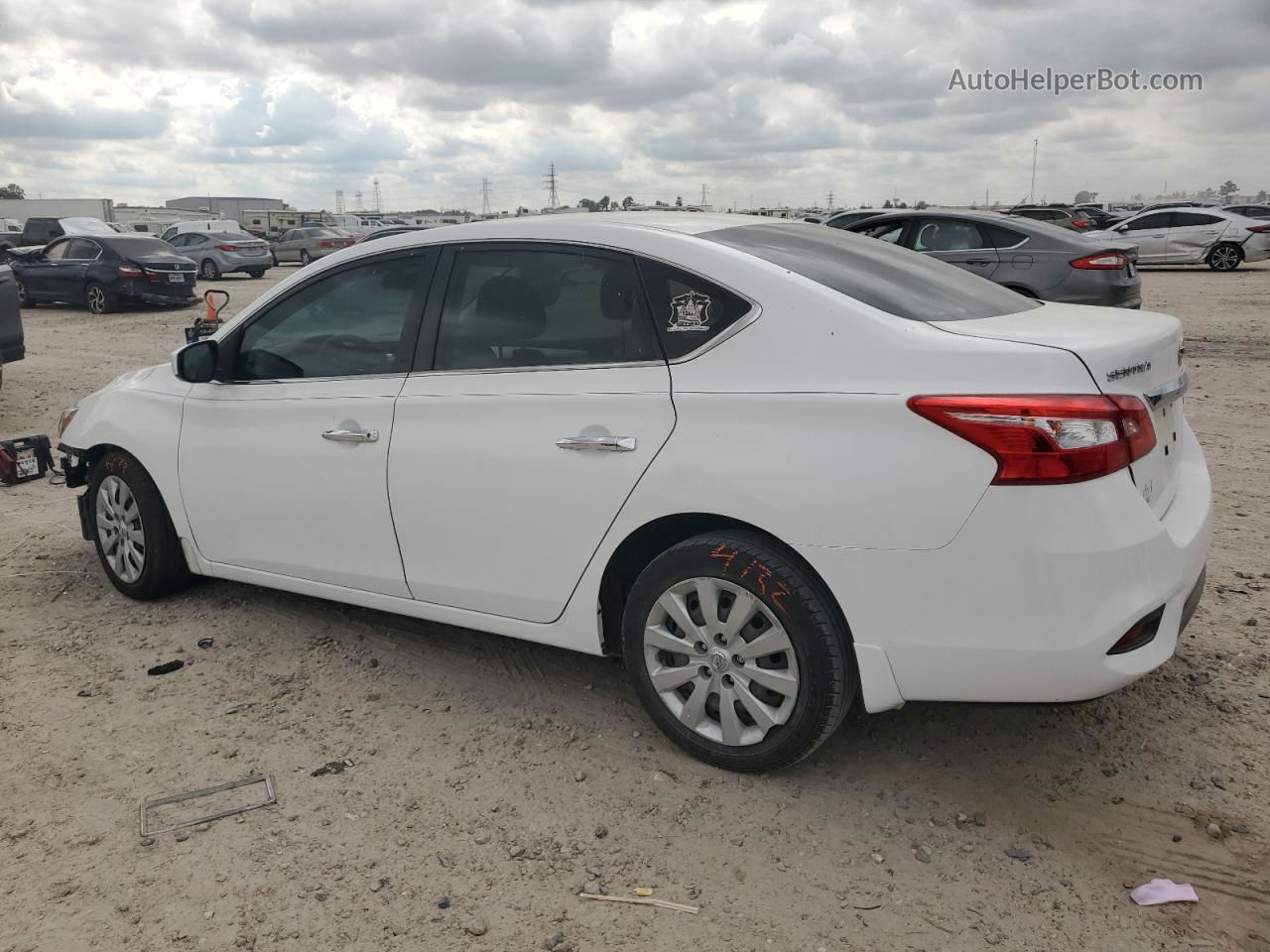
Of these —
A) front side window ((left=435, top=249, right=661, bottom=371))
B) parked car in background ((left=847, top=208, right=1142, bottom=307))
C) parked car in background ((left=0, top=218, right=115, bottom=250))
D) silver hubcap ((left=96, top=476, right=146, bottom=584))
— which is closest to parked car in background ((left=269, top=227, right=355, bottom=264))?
parked car in background ((left=0, top=218, right=115, bottom=250))

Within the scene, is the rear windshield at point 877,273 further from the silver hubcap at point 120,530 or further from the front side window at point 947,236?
the front side window at point 947,236

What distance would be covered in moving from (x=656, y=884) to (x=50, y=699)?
8.26 feet

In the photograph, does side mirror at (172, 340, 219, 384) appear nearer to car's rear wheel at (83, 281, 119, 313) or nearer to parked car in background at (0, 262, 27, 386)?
parked car in background at (0, 262, 27, 386)

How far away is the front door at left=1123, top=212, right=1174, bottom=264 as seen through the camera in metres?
24.4

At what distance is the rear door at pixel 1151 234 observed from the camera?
960 inches

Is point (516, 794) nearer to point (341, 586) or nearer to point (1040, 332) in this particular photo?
point (341, 586)

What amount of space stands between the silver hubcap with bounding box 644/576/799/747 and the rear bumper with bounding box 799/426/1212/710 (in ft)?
0.91

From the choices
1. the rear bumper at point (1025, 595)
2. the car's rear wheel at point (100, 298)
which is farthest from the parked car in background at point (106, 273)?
the rear bumper at point (1025, 595)

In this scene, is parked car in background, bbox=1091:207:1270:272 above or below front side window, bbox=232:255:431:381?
above

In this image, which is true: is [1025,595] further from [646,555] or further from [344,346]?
[344,346]

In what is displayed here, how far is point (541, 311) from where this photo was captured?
11.5 feet

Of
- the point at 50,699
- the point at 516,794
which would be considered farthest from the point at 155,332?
the point at 516,794

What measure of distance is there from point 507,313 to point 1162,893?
2562mm

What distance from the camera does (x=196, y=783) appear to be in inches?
131
